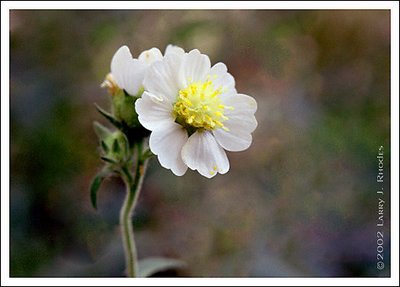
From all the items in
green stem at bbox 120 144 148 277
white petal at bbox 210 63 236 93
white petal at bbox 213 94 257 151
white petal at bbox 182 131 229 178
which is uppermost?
white petal at bbox 210 63 236 93

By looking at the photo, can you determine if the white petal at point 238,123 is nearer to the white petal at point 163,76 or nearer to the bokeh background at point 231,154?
the white petal at point 163,76

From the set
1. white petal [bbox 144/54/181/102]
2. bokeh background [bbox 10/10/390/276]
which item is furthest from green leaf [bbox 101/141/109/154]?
bokeh background [bbox 10/10/390/276]

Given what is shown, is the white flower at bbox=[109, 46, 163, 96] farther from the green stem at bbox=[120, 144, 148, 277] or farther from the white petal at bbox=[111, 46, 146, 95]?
the green stem at bbox=[120, 144, 148, 277]

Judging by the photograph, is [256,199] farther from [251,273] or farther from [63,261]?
[63,261]

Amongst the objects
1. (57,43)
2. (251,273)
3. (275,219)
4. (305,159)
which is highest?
(57,43)

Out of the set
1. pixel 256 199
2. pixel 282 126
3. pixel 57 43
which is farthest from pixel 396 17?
pixel 57 43

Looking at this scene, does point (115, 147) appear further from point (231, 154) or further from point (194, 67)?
point (231, 154)

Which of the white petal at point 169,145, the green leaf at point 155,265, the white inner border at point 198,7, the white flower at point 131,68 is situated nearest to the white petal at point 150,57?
the white flower at point 131,68

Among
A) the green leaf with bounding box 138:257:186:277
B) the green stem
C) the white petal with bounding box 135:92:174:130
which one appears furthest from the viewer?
the green leaf with bounding box 138:257:186:277
